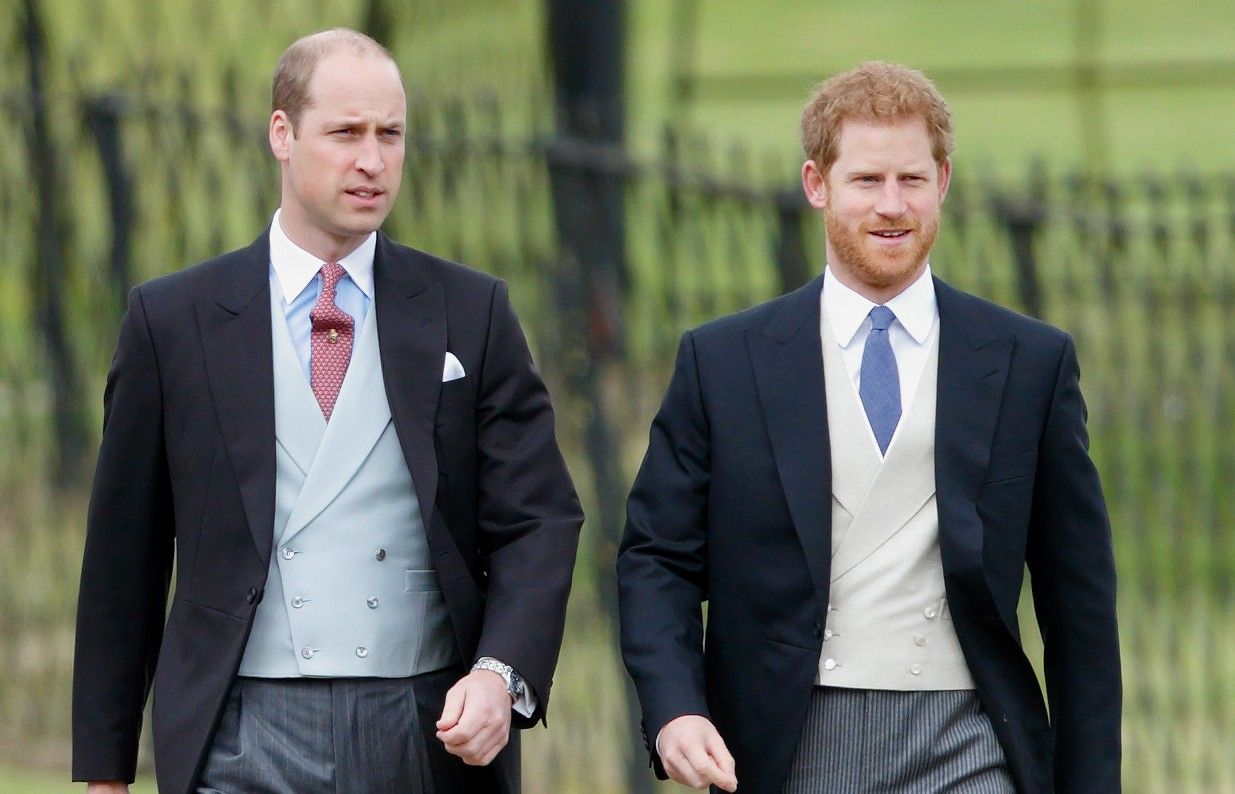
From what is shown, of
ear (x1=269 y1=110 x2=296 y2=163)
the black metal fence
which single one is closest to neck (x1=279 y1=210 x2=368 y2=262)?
ear (x1=269 y1=110 x2=296 y2=163)

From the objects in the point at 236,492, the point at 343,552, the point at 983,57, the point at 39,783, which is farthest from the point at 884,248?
the point at 983,57

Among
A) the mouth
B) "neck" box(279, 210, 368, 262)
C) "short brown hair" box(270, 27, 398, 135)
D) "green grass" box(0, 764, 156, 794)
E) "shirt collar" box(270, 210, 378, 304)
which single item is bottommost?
"green grass" box(0, 764, 156, 794)

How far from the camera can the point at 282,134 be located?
3922 millimetres

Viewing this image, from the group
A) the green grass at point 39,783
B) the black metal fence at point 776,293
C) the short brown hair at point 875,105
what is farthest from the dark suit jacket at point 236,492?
the green grass at point 39,783

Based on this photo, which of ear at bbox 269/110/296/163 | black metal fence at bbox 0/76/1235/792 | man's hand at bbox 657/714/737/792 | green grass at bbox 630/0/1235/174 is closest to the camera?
man's hand at bbox 657/714/737/792

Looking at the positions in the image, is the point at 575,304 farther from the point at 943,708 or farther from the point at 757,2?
the point at 757,2

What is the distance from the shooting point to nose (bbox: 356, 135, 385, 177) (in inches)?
150

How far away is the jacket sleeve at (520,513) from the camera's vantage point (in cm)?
387

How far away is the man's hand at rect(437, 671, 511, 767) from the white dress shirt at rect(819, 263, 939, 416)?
2.50 ft

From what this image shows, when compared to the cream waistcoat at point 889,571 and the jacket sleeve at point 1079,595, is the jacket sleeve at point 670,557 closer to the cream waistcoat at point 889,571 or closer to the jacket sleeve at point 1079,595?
the cream waistcoat at point 889,571

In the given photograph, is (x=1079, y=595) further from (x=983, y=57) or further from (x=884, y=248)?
(x=983, y=57)

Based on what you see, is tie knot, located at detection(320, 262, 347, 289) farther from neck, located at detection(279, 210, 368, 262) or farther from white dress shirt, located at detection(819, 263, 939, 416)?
white dress shirt, located at detection(819, 263, 939, 416)

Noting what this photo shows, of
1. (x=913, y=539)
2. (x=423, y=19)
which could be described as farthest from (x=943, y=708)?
(x=423, y=19)

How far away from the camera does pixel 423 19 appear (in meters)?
8.21
